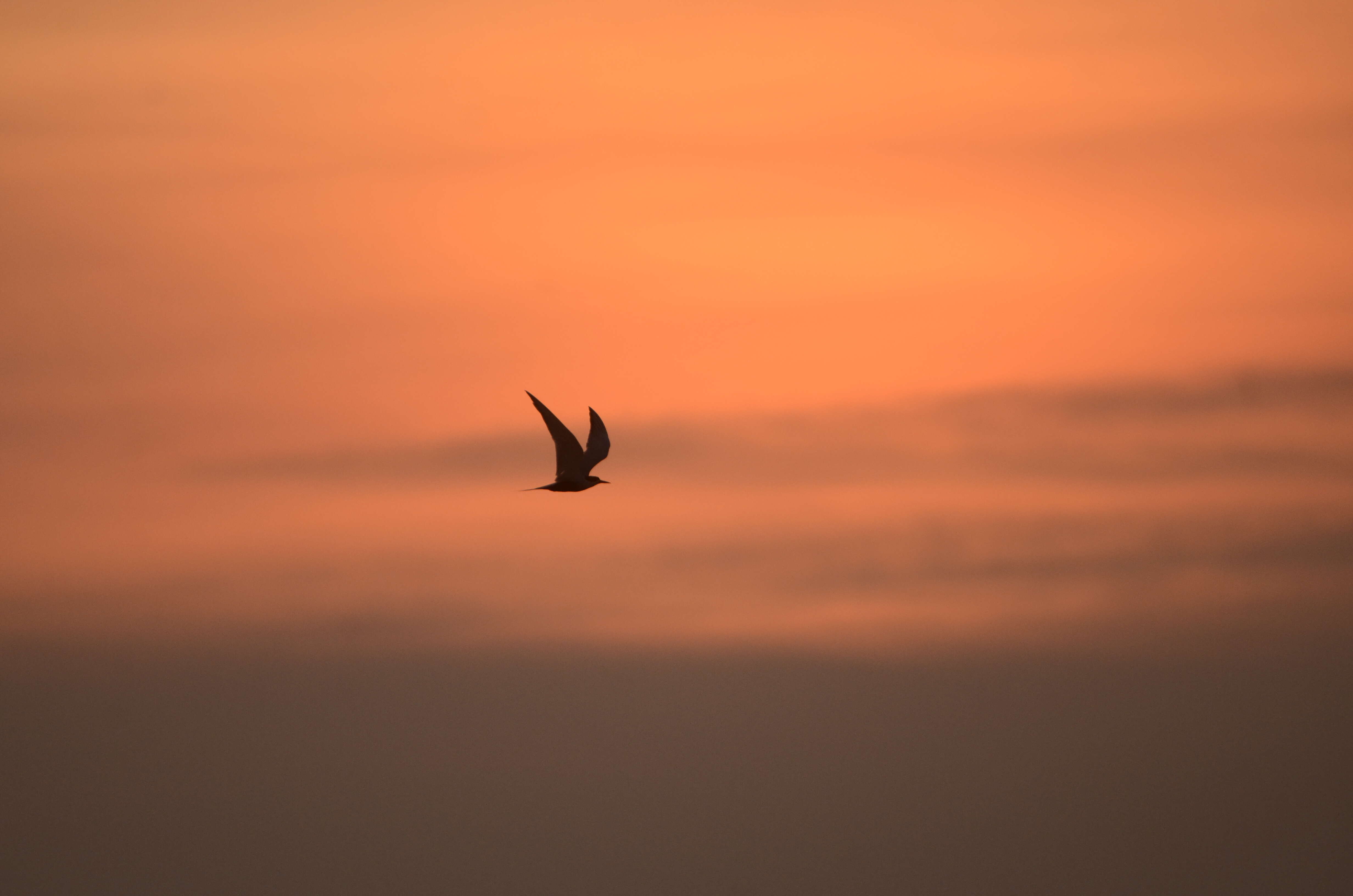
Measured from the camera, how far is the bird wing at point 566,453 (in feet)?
210

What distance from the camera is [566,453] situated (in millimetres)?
65500

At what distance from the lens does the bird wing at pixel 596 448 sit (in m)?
65.6

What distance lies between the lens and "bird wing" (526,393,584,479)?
210ft

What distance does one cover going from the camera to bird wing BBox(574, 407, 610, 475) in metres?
65.6

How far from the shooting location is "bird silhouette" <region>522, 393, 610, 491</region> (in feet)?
213

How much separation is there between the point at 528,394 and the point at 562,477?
9.01 metres

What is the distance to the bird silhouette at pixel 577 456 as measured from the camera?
2559 inches

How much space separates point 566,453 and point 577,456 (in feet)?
1.10

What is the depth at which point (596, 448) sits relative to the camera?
216ft

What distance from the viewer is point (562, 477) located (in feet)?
217

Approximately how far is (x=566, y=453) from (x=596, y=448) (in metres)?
0.94

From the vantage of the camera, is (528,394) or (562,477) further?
(562,477)

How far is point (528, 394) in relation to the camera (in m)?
57.3
